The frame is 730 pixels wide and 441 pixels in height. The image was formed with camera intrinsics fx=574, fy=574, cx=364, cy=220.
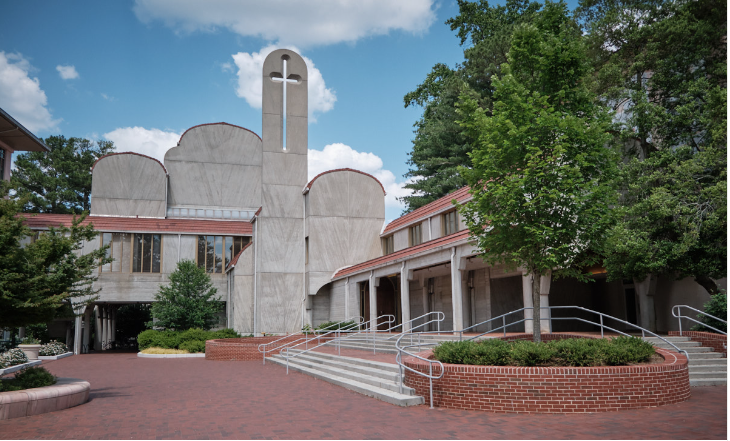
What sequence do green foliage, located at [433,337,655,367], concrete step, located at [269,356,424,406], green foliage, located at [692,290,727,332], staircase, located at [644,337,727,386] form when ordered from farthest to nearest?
green foliage, located at [692,290,727,332]
staircase, located at [644,337,727,386]
concrete step, located at [269,356,424,406]
green foliage, located at [433,337,655,367]

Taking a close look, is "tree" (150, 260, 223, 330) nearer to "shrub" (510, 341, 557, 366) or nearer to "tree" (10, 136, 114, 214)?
"shrub" (510, 341, 557, 366)

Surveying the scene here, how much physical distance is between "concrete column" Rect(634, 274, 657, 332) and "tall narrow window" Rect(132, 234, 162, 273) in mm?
24927

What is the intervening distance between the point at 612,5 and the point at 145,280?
26.7 meters

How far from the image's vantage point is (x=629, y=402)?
952cm

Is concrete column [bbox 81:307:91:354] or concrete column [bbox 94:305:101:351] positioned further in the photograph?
concrete column [bbox 94:305:101:351]

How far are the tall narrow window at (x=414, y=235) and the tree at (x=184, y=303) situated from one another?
10.6 metres

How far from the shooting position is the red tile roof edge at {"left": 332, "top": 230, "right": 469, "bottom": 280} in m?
20.0

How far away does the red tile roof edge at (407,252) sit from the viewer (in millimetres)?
20022

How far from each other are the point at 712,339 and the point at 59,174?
6178 cm

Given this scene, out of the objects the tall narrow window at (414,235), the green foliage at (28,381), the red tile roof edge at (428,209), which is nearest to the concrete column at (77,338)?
Answer: the red tile roof edge at (428,209)

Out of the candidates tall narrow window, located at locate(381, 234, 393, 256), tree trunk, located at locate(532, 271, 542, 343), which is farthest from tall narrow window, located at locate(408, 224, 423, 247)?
tree trunk, located at locate(532, 271, 542, 343)

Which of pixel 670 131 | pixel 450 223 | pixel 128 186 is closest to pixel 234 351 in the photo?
pixel 450 223

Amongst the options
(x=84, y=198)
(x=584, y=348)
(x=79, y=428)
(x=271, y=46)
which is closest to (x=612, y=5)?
(x=584, y=348)

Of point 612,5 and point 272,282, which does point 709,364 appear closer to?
point 612,5
